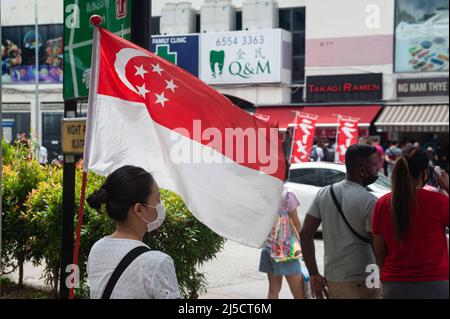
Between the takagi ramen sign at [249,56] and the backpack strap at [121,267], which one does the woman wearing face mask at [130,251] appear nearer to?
the backpack strap at [121,267]

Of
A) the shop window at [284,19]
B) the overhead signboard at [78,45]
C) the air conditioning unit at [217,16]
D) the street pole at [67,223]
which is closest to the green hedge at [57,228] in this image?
the street pole at [67,223]

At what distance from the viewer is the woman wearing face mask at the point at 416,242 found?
429 centimetres

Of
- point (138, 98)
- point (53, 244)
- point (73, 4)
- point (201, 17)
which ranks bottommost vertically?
point (53, 244)

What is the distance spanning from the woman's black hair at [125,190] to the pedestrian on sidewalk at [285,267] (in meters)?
4.26

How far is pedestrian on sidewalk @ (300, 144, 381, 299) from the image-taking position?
499 centimetres

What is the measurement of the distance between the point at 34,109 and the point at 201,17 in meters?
10.4

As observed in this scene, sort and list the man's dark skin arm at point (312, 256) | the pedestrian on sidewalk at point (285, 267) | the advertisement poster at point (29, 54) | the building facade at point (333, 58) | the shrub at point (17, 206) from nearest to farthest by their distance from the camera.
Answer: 1. the man's dark skin arm at point (312, 256)
2. the pedestrian on sidewalk at point (285, 267)
3. the shrub at point (17, 206)
4. the building facade at point (333, 58)
5. the advertisement poster at point (29, 54)

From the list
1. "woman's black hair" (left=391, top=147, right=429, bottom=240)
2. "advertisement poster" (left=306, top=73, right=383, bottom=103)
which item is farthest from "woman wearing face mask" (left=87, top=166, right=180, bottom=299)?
"advertisement poster" (left=306, top=73, right=383, bottom=103)

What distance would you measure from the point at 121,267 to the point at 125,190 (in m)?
0.34

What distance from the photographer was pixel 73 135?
5805 mm

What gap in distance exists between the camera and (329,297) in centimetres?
507

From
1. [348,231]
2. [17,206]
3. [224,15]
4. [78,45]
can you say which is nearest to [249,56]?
[224,15]
